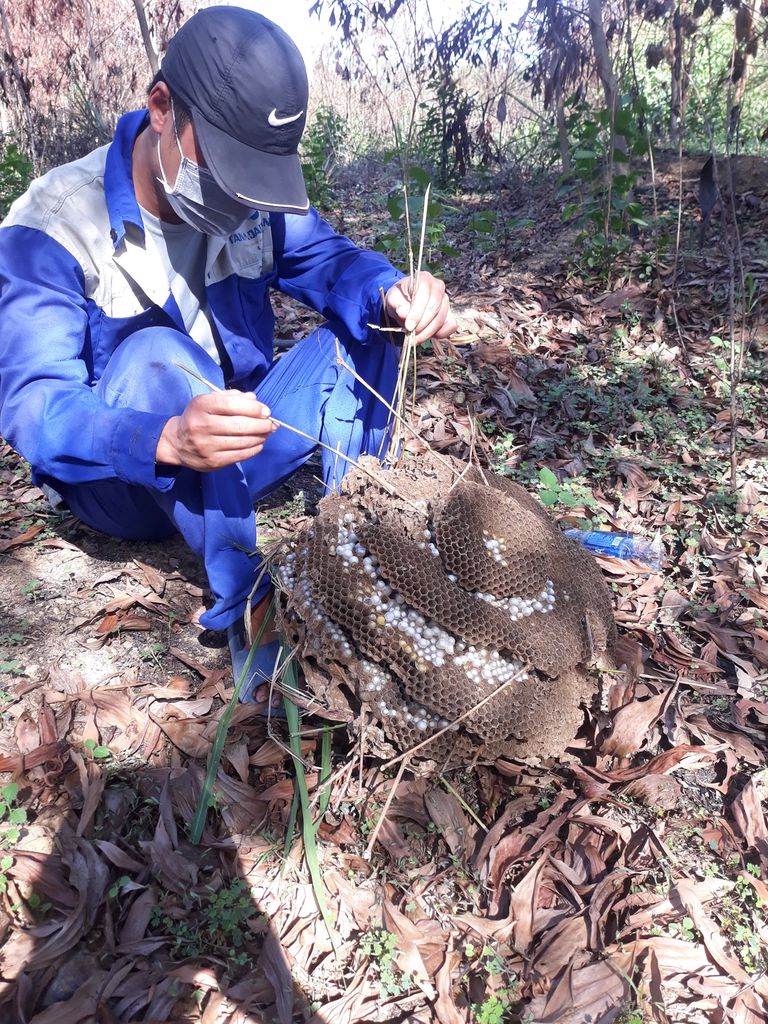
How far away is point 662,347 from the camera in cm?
369

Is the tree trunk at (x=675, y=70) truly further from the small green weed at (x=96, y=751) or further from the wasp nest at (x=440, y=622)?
the small green weed at (x=96, y=751)

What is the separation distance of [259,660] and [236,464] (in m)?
0.54

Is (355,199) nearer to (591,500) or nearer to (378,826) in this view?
(591,500)

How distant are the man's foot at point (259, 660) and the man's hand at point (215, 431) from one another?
0.50 meters

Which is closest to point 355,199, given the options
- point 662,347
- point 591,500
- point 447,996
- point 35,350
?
point 662,347

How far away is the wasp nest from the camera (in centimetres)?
159

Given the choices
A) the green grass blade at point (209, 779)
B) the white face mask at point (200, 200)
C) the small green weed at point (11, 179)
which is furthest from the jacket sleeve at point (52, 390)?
the small green weed at point (11, 179)

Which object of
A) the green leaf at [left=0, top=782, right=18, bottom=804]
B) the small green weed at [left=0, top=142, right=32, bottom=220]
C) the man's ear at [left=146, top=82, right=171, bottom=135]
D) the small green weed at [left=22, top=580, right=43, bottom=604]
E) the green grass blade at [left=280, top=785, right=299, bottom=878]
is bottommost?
the green grass blade at [left=280, top=785, right=299, bottom=878]

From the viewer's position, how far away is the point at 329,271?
2418 mm

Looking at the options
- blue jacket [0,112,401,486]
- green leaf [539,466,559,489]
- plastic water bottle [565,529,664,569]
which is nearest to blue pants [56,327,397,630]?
blue jacket [0,112,401,486]

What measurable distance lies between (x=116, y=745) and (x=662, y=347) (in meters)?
3.20

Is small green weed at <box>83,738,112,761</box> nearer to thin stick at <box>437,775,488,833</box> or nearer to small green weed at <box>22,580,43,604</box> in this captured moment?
small green weed at <box>22,580,43,604</box>

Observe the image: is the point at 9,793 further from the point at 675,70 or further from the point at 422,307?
the point at 675,70

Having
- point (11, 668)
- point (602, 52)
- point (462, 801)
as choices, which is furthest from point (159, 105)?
point (602, 52)
